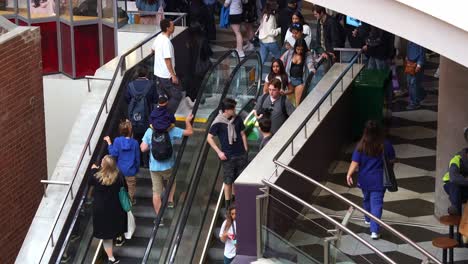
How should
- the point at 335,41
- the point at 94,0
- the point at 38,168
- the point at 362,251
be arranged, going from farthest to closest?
1. the point at 94,0
2. the point at 335,41
3. the point at 38,168
4. the point at 362,251

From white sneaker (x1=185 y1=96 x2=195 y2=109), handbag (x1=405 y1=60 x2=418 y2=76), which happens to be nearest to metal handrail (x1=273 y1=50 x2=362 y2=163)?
handbag (x1=405 y1=60 x2=418 y2=76)

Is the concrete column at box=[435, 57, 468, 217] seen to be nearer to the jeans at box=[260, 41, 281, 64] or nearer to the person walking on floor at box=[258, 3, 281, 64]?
the person walking on floor at box=[258, 3, 281, 64]

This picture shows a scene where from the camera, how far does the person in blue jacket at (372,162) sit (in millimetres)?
13406

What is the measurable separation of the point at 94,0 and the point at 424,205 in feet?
27.4

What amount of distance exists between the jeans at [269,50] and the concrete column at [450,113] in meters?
5.75

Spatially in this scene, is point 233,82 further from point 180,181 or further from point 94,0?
point 94,0

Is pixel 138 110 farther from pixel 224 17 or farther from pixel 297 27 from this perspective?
pixel 224 17

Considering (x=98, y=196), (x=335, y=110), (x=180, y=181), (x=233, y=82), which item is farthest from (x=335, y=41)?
(x=98, y=196)

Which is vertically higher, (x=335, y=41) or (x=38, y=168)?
(x=335, y=41)

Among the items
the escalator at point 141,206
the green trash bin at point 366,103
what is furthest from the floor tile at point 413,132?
the escalator at point 141,206

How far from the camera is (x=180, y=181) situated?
15797 millimetres

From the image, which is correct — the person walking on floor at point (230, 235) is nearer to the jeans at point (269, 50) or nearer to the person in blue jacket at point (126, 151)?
the person in blue jacket at point (126, 151)

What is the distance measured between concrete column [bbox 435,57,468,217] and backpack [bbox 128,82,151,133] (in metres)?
4.13

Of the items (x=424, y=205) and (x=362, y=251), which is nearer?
(x=362, y=251)
